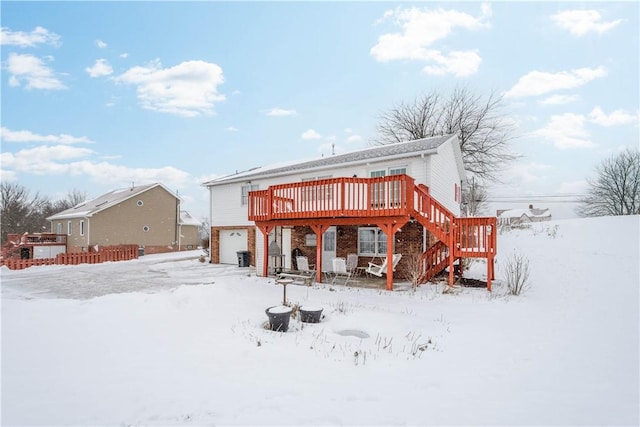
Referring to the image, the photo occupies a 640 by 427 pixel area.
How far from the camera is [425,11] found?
1068cm

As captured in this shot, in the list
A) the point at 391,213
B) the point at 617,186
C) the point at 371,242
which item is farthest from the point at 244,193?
the point at 617,186

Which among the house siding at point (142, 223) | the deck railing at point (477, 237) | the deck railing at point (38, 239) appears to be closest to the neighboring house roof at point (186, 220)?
the house siding at point (142, 223)

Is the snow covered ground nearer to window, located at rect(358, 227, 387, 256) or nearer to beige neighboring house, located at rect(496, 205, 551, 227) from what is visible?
window, located at rect(358, 227, 387, 256)

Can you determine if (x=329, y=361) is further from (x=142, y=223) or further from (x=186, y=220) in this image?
(x=186, y=220)

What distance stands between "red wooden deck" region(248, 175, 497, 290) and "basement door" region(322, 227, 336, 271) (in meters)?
2.52

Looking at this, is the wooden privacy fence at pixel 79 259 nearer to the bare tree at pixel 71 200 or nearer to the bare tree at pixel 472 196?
the bare tree at pixel 472 196

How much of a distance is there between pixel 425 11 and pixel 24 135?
71.1 ft

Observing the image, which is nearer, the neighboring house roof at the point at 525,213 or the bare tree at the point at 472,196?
the bare tree at the point at 472,196

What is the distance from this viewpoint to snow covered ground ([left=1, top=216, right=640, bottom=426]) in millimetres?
3512

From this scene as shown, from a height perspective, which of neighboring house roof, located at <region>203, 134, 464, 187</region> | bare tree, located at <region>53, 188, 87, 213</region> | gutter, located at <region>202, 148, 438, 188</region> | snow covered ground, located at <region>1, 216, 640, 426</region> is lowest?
snow covered ground, located at <region>1, 216, 640, 426</region>

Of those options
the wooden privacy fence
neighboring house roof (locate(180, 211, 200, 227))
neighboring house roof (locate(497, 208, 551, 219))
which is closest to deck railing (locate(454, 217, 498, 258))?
the wooden privacy fence

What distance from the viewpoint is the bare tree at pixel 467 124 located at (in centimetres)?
2556

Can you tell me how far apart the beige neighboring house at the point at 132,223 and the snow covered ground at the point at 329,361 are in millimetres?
18646

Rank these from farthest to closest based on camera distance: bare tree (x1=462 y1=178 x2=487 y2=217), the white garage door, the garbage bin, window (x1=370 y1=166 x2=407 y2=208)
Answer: bare tree (x1=462 y1=178 x2=487 y2=217), the white garage door, the garbage bin, window (x1=370 y1=166 x2=407 y2=208)
